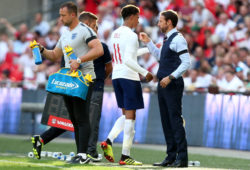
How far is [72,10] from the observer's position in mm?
9148

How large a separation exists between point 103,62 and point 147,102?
5.05 metres

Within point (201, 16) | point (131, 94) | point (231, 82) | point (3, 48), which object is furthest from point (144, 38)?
point (3, 48)

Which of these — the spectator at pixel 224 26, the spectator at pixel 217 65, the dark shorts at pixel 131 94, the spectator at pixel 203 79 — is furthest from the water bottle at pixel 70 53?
the spectator at pixel 224 26

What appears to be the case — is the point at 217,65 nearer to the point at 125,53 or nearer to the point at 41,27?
the point at 125,53

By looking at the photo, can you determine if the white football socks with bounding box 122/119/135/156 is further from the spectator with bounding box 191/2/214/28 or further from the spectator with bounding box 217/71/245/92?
the spectator with bounding box 191/2/214/28

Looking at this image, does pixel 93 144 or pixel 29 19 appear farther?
pixel 29 19

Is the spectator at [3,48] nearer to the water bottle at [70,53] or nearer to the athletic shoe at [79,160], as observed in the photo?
the water bottle at [70,53]

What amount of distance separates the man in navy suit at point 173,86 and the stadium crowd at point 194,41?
466 centimetres

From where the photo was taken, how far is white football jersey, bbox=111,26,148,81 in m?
9.74

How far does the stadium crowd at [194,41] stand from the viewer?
50.9ft

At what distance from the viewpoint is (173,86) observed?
9445 millimetres

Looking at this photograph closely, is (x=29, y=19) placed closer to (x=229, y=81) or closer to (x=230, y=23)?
(x=230, y=23)

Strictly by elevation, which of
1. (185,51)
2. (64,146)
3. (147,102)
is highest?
(185,51)

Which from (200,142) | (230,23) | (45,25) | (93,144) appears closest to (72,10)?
(93,144)
